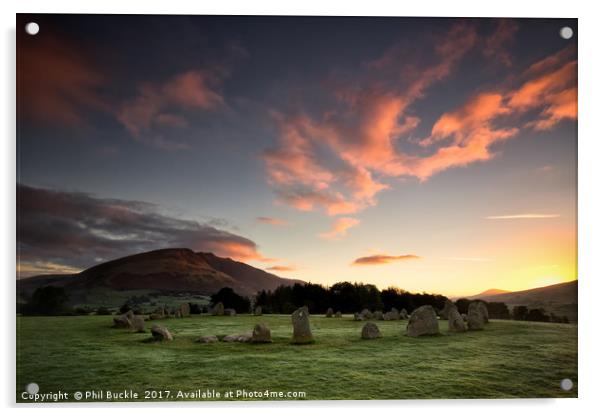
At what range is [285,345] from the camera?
9109mm

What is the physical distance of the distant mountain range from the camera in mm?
9117

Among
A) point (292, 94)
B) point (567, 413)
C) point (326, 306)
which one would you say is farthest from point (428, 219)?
point (567, 413)

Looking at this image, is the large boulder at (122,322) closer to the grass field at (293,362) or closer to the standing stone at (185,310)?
the grass field at (293,362)

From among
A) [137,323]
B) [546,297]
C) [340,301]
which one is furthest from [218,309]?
[546,297]

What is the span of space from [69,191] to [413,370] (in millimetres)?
6933

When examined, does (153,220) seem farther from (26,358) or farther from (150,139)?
(26,358)

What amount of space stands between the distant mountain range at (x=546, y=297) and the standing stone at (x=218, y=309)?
481 cm

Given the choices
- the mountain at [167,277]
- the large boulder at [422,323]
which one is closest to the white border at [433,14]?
the mountain at [167,277]

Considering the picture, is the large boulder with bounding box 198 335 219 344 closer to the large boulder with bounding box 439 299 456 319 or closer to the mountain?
the mountain

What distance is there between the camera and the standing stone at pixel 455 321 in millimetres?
9578

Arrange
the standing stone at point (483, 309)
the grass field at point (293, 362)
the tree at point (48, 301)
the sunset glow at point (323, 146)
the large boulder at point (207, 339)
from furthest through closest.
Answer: the standing stone at point (483, 309) → the large boulder at point (207, 339) → the sunset glow at point (323, 146) → the tree at point (48, 301) → the grass field at point (293, 362)

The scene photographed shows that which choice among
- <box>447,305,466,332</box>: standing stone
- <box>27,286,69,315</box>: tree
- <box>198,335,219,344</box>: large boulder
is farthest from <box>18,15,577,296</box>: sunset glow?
<box>198,335,219,344</box>: large boulder

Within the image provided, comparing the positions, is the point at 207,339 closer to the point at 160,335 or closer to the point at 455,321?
the point at 160,335

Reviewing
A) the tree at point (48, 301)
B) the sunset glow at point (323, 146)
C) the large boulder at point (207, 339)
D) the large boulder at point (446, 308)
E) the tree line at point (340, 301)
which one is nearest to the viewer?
the tree at point (48, 301)
